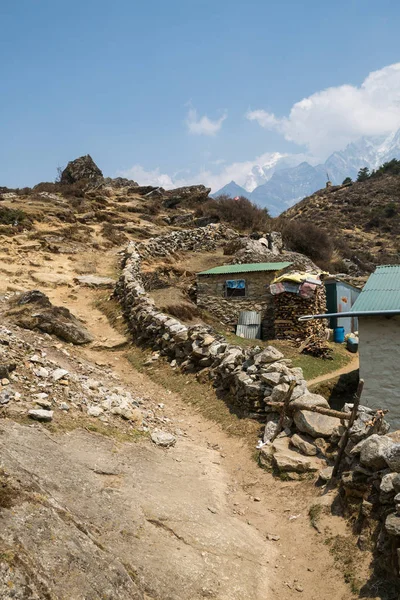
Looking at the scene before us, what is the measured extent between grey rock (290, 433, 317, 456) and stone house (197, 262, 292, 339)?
13.1 metres

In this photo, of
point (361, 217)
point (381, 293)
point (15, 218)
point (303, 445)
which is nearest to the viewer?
point (303, 445)

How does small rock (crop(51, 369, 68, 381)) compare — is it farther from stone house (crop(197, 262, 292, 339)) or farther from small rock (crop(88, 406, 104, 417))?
stone house (crop(197, 262, 292, 339))

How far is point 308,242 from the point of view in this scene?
37312 mm

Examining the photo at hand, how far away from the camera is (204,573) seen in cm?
513

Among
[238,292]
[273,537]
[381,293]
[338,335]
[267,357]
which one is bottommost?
[273,537]

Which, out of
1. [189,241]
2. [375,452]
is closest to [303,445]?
[375,452]

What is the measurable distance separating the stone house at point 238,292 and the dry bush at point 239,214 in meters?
17.6

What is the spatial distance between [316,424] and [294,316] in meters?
12.3

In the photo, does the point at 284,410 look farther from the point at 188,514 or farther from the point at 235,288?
the point at 235,288

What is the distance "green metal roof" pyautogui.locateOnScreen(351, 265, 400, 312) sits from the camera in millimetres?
11906

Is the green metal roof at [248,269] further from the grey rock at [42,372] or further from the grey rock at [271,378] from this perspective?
the grey rock at [42,372]

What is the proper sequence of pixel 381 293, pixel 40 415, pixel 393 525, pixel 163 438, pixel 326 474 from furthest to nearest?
pixel 381 293, pixel 163 438, pixel 326 474, pixel 40 415, pixel 393 525

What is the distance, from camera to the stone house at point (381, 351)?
11281 mm

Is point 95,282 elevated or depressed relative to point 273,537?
elevated
